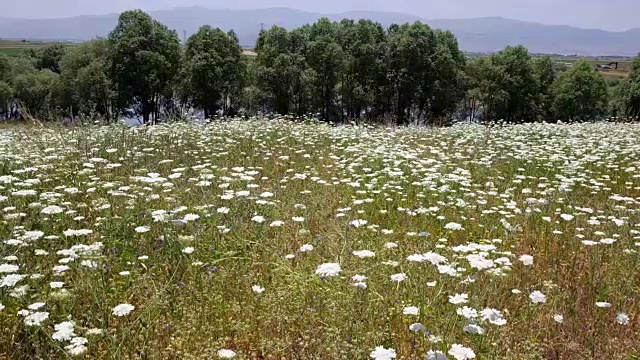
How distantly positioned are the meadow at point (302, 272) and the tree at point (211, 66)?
90.7 ft

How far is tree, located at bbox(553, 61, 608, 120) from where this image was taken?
45.2 metres

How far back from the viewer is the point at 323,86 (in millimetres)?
37531

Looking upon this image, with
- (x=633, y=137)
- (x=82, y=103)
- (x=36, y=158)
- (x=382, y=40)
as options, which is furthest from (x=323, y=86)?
(x=36, y=158)

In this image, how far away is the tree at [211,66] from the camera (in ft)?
110

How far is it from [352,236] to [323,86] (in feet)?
111

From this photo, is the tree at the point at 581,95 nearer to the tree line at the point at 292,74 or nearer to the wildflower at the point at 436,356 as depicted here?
the tree line at the point at 292,74

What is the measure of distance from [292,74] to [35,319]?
32870mm

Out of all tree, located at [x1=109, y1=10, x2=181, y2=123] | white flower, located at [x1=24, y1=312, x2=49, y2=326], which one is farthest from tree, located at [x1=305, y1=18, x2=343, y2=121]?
white flower, located at [x1=24, y1=312, x2=49, y2=326]

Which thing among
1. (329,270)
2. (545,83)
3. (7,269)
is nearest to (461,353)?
(329,270)

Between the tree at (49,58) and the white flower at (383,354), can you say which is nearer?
the white flower at (383,354)

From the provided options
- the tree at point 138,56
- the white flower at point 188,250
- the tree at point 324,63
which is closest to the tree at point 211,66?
the tree at point 138,56

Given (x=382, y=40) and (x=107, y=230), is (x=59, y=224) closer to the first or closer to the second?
(x=107, y=230)

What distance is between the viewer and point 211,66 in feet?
111

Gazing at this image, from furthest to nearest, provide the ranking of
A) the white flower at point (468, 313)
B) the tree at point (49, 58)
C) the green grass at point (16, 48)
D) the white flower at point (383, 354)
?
1. the green grass at point (16, 48)
2. the tree at point (49, 58)
3. the white flower at point (468, 313)
4. the white flower at point (383, 354)
